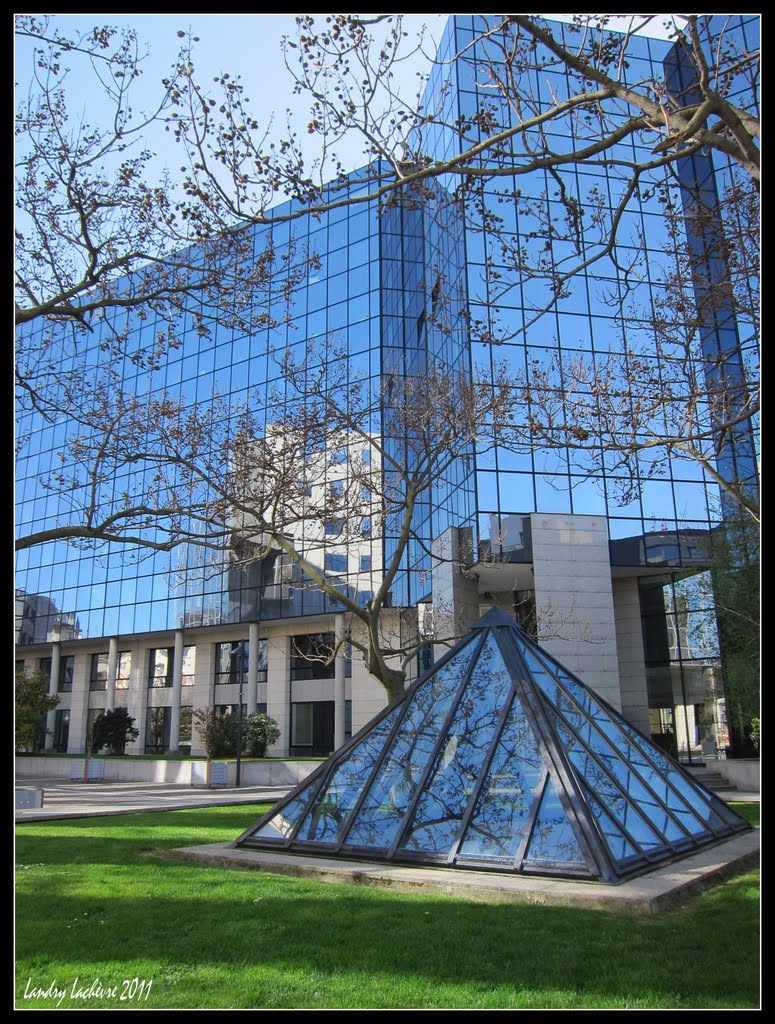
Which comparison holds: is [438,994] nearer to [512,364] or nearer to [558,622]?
[558,622]

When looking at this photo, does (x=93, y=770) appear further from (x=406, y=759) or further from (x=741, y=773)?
(x=406, y=759)

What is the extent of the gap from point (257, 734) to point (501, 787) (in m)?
30.4

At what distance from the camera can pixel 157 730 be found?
48562mm

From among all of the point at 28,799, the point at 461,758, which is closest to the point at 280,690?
the point at 28,799

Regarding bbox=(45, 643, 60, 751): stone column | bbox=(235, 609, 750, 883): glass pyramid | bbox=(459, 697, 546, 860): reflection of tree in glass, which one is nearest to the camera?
bbox=(235, 609, 750, 883): glass pyramid

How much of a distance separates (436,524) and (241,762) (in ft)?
41.8

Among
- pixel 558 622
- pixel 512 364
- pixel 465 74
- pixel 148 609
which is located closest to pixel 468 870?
pixel 558 622

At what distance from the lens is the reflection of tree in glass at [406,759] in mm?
8797

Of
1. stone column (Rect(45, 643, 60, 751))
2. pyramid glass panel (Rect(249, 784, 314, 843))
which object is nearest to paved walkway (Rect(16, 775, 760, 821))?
pyramid glass panel (Rect(249, 784, 314, 843))

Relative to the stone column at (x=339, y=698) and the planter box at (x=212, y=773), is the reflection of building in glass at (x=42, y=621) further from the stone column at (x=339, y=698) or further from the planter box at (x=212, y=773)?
the planter box at (x=212, y=773)

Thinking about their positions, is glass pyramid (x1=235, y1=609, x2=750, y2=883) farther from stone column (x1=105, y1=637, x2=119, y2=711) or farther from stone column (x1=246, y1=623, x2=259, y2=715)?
stone column (x1=105, y1=637, x2=119, y2=711)

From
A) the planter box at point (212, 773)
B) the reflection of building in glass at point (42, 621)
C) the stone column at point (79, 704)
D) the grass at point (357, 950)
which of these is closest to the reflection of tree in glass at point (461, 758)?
the grass at point (357, 950)

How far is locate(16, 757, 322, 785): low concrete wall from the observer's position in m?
29.9

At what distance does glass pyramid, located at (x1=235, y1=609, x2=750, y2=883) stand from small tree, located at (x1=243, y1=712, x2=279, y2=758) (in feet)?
90.8
